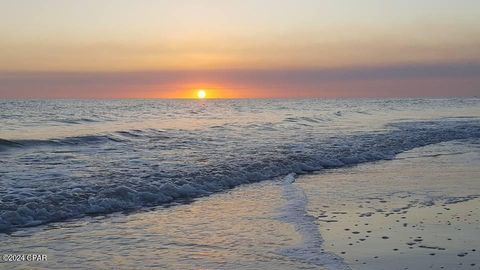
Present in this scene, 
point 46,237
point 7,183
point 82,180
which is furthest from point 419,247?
point 7,183

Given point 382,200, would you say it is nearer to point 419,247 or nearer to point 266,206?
point 266,206

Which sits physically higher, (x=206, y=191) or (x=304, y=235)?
(x=304, y=235)

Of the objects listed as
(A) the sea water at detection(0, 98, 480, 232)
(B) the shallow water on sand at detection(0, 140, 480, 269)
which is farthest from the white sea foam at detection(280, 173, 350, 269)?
(A) the sea water at detection(0, 98, 480, 232)

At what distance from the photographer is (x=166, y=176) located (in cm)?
1212

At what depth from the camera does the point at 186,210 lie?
9.09 meters

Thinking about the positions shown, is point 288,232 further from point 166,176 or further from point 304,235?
point 166,176

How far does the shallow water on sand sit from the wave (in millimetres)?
663

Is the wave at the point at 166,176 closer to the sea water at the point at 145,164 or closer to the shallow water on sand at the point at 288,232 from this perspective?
the sea water at the point at 145,164

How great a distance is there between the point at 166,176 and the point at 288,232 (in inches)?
213

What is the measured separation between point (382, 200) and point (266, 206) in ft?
7.46

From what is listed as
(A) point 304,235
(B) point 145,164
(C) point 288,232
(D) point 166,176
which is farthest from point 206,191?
(A) point 304,235

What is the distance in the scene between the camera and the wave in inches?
348

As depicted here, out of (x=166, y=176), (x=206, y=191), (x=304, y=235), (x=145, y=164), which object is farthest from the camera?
(x=145, y=164)

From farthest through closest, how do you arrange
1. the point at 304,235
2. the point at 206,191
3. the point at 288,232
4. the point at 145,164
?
the point at 145,164
the point at 206,191
the point at 288,232
the point at 304,235
